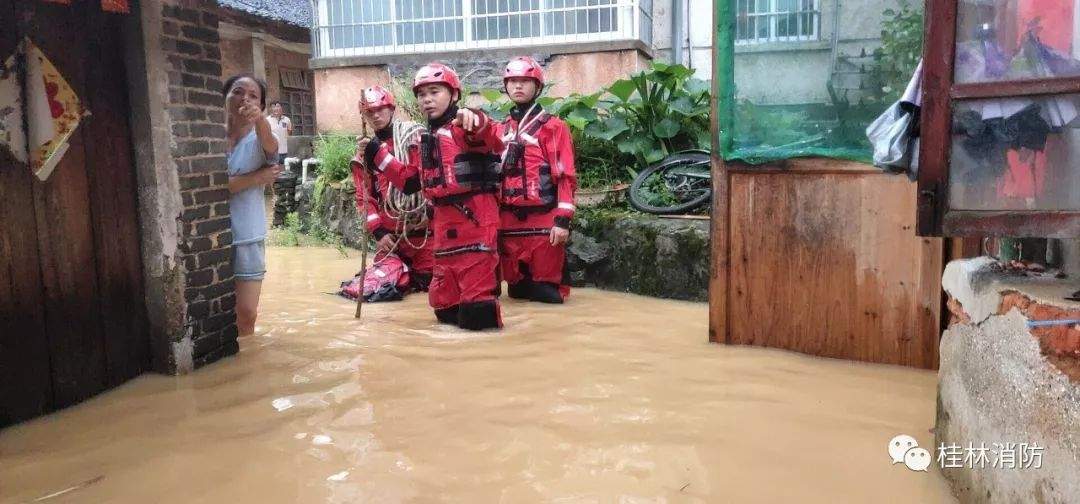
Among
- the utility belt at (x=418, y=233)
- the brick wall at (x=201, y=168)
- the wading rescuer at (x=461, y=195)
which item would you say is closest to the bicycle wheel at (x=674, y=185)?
the utility belt at (x=418, y=233)

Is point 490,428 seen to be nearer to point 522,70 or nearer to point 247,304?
point 247,304

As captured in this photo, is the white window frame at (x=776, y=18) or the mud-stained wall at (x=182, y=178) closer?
the mud-stained wall at (x=182, y=178)

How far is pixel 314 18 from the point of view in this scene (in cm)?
1211

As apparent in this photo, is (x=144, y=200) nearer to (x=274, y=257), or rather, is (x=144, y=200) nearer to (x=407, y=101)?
(x=274, y=257)

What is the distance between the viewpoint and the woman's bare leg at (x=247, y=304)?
4.75 meters

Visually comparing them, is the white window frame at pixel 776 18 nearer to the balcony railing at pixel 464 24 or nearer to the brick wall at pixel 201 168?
the brick wall at pixel 201 168

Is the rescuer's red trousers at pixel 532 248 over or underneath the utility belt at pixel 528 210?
underneath

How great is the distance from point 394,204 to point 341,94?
6762mm

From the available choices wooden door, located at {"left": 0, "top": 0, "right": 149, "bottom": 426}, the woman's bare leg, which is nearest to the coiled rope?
the woman's bare leg

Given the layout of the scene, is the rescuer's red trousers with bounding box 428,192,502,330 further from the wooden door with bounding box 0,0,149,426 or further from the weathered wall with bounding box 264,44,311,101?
the weathered wall with bounding box 264,44,311,101

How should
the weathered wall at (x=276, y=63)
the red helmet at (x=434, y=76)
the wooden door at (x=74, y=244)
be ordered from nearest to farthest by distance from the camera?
1. the wooden door at (x=74, y=244)
2. the red helmet at (x=434, y=76)
3. the weathered wall at (x=276, y=63)

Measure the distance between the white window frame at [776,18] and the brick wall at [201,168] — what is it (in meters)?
2.92

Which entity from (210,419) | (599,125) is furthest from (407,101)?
(210,419)

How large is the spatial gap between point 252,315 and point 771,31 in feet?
11.6
